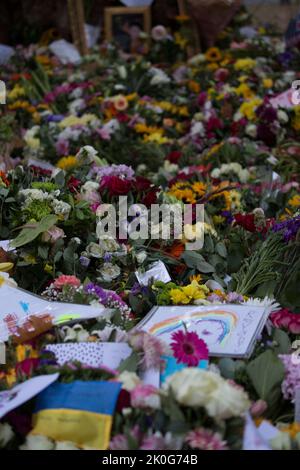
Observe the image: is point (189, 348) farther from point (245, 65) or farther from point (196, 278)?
point (245, 65)

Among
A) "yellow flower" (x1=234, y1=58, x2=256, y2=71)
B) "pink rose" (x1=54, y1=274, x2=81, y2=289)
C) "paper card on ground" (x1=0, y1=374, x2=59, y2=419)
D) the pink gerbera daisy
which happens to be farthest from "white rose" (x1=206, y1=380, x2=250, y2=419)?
"yellow flower" (x1=234, y1=58, x2=256, y2=71)

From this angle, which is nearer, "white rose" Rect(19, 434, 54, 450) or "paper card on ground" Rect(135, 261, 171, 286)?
"white rose" Rect(19, 434, 54, 450)

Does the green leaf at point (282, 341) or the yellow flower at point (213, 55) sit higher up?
the yellow flower at point (213, 55)

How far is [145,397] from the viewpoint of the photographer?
1444 mm

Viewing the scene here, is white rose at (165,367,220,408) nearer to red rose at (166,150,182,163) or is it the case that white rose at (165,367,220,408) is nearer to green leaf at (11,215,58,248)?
green leaf at (11,215,58,248)

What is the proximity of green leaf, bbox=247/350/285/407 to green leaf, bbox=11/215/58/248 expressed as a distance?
2.74 ft

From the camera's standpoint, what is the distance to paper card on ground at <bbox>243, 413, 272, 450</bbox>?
1371mm

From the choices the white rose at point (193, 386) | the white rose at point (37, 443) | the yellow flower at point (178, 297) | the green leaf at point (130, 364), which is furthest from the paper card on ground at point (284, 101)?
the white rose at point (37, 443)

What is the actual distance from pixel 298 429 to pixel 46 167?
6.16 ft

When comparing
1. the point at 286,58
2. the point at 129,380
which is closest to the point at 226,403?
the point at 129,380

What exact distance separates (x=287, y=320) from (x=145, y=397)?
1.96 feet

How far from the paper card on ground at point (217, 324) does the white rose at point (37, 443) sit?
16.2 inches

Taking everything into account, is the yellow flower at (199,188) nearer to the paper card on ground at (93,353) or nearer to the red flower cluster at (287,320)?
the red flower cluster at (287,320)

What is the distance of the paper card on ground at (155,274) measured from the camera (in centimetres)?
227
